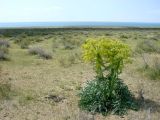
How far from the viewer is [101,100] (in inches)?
391

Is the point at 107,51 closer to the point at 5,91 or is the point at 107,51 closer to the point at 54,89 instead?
the point at 54,89

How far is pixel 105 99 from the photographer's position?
9.96 m

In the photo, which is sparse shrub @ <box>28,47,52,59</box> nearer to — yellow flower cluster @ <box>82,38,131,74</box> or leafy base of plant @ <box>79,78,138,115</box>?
leafy base of plant @ <box>79,78,138,115</box>

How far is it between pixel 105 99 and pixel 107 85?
44 centimetres

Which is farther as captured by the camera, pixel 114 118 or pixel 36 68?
pixel 36 68

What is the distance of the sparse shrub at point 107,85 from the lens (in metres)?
9.84

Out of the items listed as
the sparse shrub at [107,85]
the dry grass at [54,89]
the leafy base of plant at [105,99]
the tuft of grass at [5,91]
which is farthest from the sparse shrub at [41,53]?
the sparse shrub at [107,85]

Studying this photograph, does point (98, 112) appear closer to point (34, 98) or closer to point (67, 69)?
point (34, 98)

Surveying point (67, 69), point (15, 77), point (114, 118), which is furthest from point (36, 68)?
point (114, 118)

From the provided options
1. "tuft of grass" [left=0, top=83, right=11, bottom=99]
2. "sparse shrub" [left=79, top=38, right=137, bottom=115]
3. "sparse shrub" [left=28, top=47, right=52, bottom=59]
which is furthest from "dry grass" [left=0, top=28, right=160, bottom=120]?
"sparse shrub" [left=28, top=47, right=52, bottom=59]

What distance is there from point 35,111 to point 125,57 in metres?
3.03

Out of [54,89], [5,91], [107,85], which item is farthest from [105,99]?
[5,91]

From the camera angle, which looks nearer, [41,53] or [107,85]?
[107,85]

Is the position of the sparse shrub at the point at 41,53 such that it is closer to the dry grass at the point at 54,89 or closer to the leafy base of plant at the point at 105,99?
the dry grass at the point at 54,89
